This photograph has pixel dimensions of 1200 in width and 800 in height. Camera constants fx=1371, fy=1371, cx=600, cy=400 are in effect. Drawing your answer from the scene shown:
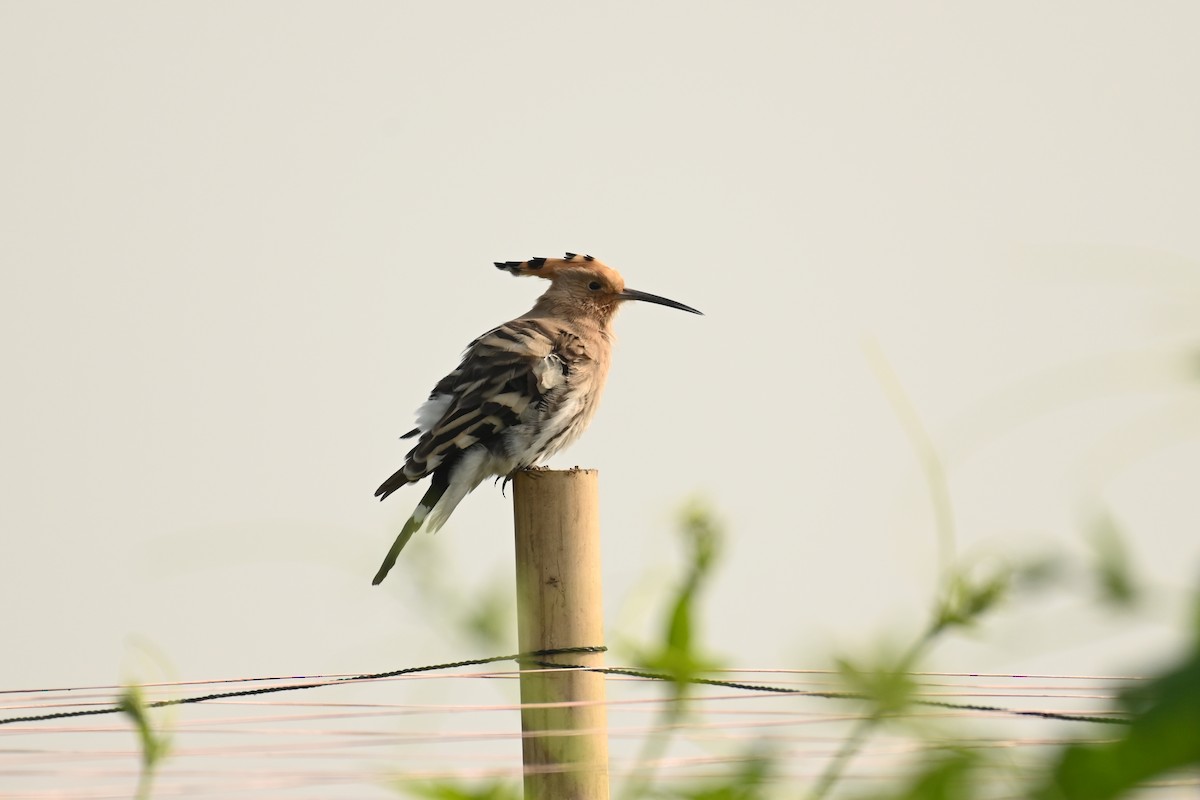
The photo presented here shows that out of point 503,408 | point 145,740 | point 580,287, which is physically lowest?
point 145,740

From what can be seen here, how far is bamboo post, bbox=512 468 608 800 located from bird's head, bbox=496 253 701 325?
3126 millimetres

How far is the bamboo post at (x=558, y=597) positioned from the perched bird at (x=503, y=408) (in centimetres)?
159

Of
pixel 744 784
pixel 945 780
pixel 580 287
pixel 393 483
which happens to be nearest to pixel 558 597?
pixel 393 483

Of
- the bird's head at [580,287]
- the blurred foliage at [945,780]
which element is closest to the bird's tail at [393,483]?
the bird's head at [580,287]

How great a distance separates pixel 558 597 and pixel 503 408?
2281 mm

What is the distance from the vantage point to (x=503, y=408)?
5699 millimetres

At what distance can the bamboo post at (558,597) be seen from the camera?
10.8ft

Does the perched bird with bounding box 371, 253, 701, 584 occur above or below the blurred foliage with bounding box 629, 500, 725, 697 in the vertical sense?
above

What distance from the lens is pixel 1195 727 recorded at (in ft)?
1.22

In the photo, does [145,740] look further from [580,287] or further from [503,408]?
[580,287]

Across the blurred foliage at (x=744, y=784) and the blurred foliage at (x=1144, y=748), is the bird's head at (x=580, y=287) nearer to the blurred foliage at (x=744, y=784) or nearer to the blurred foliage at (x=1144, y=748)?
the blurred foliage at (x=744, y=784)

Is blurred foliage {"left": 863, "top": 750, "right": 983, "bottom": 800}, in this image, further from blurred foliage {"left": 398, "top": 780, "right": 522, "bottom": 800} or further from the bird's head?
the bird's head

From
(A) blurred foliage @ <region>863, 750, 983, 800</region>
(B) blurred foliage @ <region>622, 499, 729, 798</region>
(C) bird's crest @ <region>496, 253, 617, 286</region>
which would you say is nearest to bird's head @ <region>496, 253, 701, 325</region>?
(C) bird's crest @ <region>496, 253, 617, 286</region>

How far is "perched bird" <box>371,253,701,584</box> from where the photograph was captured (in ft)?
18.3
